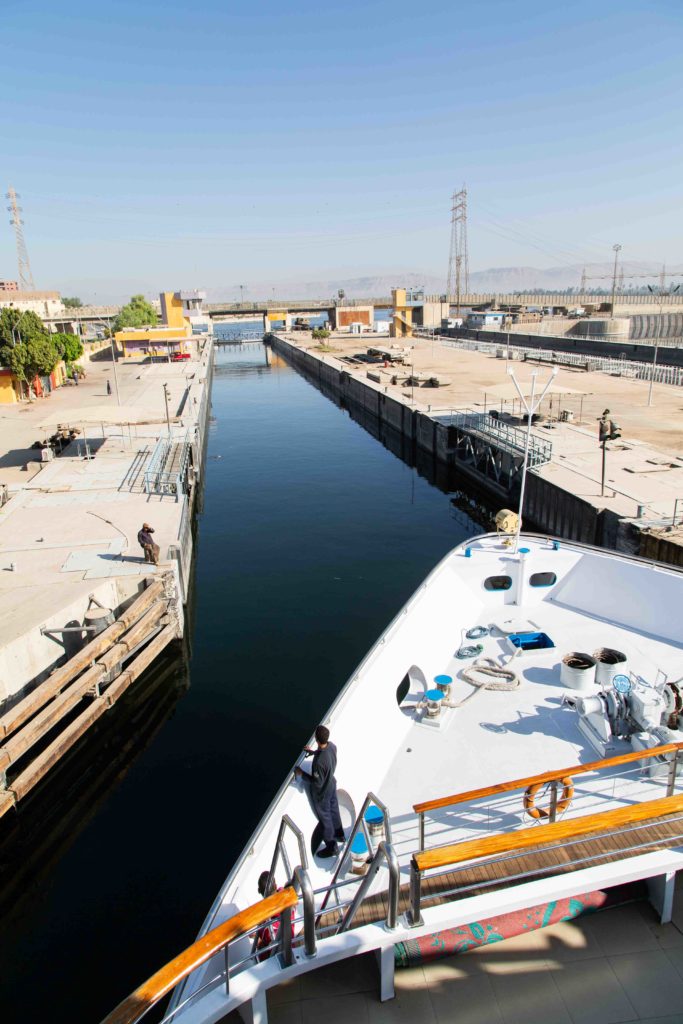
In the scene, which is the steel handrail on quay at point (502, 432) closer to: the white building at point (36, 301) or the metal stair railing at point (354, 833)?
the metal stair railing at point (354, 833)

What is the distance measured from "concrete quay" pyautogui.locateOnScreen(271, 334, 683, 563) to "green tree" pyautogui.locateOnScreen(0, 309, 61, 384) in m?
27.2

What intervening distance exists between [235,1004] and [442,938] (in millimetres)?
1979

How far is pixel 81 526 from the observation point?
21.7 meters

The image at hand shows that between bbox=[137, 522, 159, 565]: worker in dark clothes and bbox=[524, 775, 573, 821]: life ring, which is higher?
bbox=[524, 775, 573, 821]: life ring

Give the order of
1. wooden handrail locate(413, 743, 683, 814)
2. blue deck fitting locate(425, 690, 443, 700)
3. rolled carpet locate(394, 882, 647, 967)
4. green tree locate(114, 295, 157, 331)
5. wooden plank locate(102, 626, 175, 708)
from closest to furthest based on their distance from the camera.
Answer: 1. rolled carpet locate(394, 882, 647, 967)
2. wooden handrail locate(413, 743, 683, 814)
3. blue deck fitting locate(425, 690, 443, 700)
4. wooden plank locate(102, 626, 175, 708)
5. green tree locate(114, 295, 157, 331)

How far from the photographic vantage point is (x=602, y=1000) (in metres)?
5.54

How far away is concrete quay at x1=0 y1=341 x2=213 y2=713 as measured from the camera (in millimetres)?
15484

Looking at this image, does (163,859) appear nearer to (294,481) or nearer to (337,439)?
(294,481)

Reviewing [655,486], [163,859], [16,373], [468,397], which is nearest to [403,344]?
[468,397]

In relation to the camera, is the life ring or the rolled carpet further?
the life ring

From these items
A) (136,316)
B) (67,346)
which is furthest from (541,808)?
(136,316)

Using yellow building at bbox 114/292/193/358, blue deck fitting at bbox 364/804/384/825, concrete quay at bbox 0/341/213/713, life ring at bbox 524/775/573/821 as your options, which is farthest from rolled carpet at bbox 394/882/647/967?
yellow building at bbox 114/292/193/358

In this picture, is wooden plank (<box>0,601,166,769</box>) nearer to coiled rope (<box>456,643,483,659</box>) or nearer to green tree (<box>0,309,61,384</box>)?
coiled rope (<box>456,643,483,659</box>)

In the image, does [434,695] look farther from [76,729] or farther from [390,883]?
[76,729]
